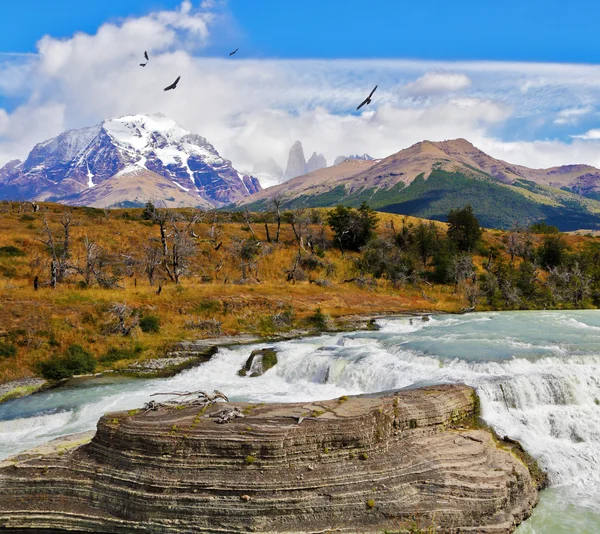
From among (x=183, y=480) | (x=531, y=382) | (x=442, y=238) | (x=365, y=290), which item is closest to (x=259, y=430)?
(x=183, y=480)

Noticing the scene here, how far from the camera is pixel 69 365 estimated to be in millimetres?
26469

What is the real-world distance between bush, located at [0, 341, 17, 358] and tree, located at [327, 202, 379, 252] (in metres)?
42.1

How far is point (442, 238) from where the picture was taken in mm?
65938

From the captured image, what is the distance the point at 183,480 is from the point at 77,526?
3371 millimetres

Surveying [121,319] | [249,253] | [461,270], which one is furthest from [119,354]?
[461,270]

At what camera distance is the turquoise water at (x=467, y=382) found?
15.6 m

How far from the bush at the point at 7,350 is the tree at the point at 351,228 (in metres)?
42.1

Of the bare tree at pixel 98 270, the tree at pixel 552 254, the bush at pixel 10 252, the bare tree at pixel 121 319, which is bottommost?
the bare tree at pixel 121 319

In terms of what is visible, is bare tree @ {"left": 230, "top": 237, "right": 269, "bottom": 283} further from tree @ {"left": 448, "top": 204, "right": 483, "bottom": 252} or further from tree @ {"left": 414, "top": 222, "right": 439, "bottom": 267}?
tree @ {"left": 448, "top": 204, "right": 483, "bottom": 252}

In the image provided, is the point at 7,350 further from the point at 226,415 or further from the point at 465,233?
the point at 465,233

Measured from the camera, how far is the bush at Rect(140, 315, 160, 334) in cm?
3197

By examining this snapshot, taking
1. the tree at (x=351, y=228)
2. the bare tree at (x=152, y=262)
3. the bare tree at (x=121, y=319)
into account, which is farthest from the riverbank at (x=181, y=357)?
the tree at (x=351, y=228)

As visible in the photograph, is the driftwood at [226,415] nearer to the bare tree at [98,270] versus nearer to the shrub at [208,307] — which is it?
the shrub at [208,307]

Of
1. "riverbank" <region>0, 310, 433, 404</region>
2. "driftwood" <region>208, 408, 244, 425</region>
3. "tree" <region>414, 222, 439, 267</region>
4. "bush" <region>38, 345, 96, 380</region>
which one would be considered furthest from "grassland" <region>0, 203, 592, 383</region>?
"driftwood" <region>208, 408, 244, 425</region>
